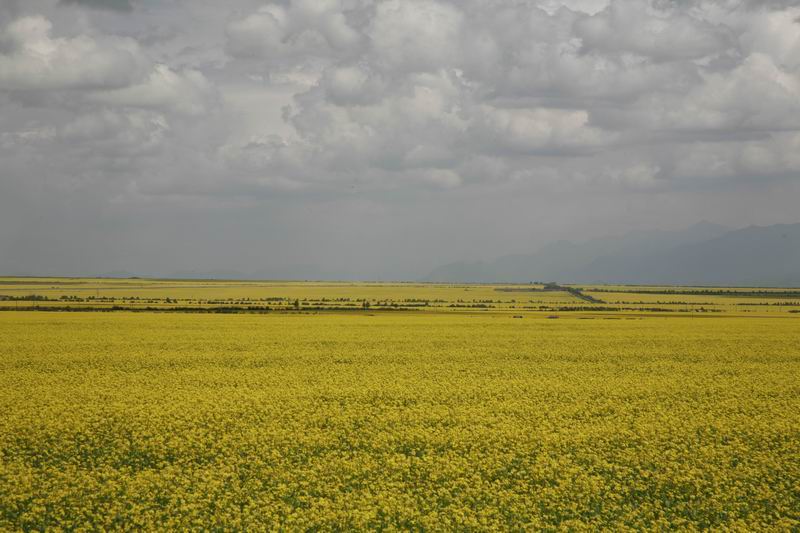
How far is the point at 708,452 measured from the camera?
16.5 meters

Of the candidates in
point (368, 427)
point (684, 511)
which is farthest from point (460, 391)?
point (684, 511)

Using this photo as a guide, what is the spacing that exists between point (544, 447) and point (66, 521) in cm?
1095

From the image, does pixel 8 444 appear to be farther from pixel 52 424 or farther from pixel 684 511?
pixel 684 511

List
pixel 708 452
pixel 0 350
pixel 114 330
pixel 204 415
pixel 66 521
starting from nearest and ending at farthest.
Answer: pixel 66 521, pixel 708 452, pixel 204 415, pixel 0 350, pixel 114 330

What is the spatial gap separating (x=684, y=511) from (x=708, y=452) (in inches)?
155

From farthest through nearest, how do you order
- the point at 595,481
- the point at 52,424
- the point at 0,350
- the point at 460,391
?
the point at 0,350, the point at 460,391, the point at 52,424, the point at 595,481

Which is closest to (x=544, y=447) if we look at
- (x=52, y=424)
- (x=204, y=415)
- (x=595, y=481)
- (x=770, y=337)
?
(x=595, y=481)

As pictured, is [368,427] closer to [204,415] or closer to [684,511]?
[204,415]

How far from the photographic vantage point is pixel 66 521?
12148mm

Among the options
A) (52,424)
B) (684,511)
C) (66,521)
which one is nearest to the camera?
(66,521)

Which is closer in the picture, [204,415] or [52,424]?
[52,424]

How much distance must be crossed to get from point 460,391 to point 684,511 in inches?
448

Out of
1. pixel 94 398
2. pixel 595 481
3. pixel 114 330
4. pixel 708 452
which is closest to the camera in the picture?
pixel 595 481

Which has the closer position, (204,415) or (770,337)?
(204,415)
